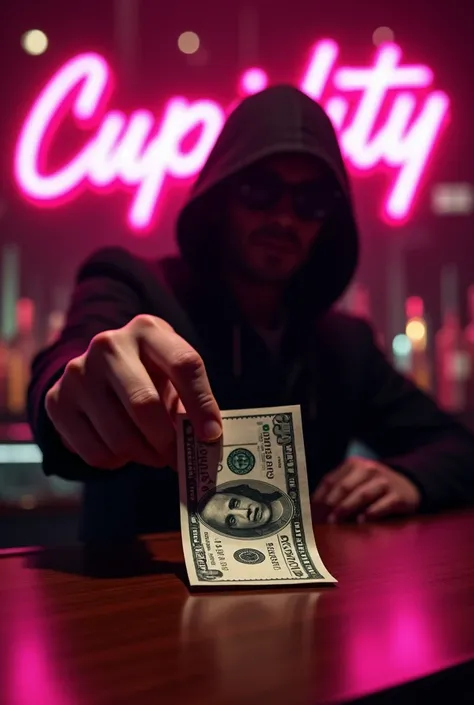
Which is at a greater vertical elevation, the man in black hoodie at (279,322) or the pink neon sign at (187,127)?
the pink neon sign at (187,127)

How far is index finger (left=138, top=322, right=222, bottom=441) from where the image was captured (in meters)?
0.74

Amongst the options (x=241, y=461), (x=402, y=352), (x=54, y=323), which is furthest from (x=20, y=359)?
(x=241, y=461)

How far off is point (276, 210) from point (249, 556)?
3.16 ft

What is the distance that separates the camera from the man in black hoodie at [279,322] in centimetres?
133

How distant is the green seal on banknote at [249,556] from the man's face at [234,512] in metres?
0.03

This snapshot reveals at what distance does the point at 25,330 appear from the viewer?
343 centimetres

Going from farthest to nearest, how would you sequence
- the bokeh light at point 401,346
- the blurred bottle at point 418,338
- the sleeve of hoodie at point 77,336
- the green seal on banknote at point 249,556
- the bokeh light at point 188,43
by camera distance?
the bokeh light at point 401,346 → the blurred bottle at point 418,338 → the bokeh light at point 188,43 → the sleeve of hoodie at point 77,336 → the green seal on banknote at point 249,556

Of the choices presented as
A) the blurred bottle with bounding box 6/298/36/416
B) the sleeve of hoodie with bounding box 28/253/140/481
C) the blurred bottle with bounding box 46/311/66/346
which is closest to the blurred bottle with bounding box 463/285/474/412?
the blurred bottle with bounding box 46/311/66/346

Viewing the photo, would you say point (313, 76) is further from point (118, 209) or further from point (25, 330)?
point (25, 330)

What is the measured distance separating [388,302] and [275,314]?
2.32 m

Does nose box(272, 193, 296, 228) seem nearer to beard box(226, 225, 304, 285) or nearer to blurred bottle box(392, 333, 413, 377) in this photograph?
beard box(226, 225, 304, 285)

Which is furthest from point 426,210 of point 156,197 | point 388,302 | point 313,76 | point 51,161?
point 51,161

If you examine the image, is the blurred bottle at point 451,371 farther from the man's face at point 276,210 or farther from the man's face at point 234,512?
the man's face at point 234,512

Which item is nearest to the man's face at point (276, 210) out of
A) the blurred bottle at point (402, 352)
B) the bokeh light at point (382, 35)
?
the blurred bottle at point (402, 352)
